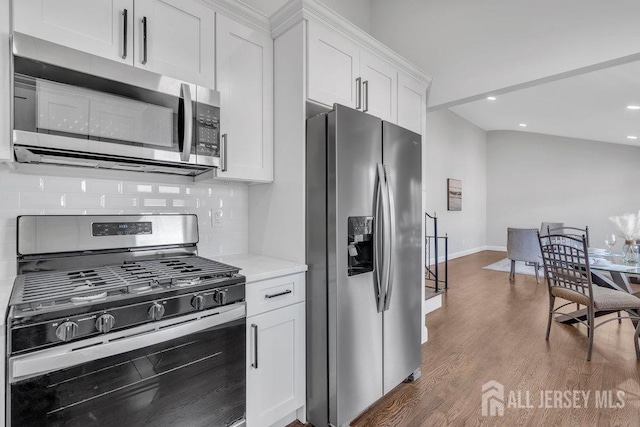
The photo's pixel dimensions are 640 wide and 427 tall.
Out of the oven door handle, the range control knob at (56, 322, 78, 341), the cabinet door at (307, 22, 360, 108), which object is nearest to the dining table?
the cabinet door at (307, 22, 360, 108)

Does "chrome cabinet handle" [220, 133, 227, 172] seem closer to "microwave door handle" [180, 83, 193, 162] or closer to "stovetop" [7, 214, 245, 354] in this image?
"microwave door handle" [180, 83, 193, 162]

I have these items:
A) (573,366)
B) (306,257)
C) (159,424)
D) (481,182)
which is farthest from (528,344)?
(481,182)

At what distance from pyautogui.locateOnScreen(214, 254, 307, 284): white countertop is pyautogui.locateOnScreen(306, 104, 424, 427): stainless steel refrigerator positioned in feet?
0.44

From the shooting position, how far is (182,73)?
1.70 meters

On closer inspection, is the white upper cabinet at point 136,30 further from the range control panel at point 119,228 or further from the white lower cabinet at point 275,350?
the white lower cabinet at point 275,350

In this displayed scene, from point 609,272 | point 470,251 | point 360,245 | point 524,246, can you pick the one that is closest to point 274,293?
point 360,245

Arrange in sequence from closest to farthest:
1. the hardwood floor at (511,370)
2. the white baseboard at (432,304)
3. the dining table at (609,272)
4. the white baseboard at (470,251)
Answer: the hardwood floor at (511,370), the dining table at (609,272), the white baseboard at (432,304), the white baseboard at (470,251)

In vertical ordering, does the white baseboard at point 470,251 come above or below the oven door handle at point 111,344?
below

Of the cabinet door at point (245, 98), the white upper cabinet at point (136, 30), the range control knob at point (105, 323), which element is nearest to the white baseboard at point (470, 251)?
the cabinet door at point (245, 98)

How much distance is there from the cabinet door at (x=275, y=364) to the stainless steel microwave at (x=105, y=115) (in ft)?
3.07

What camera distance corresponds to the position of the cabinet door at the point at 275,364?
63.2 inches

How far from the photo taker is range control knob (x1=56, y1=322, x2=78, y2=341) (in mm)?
1044

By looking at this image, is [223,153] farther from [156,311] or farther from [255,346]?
[255,346]

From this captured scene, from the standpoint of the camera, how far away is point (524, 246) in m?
5.46
